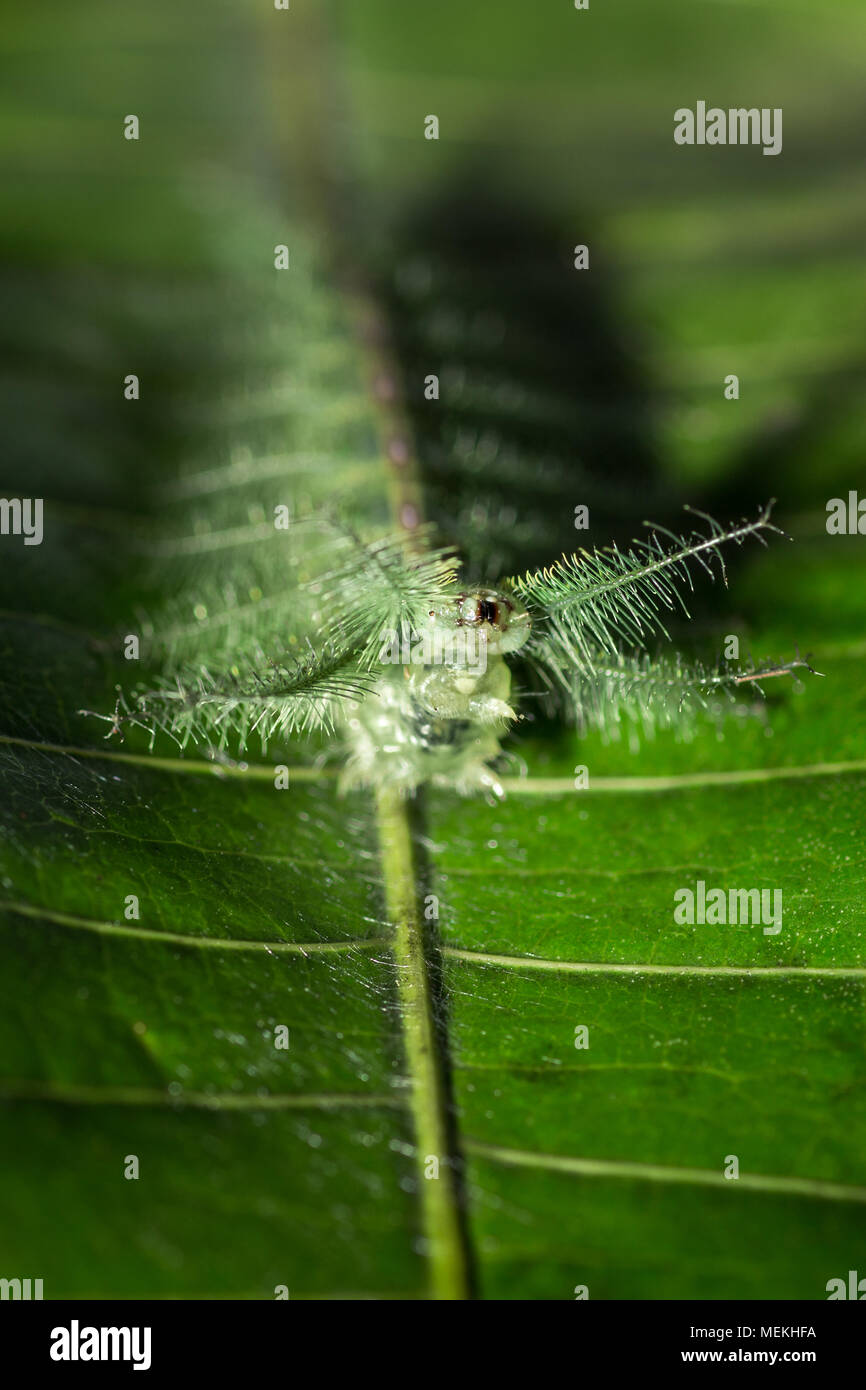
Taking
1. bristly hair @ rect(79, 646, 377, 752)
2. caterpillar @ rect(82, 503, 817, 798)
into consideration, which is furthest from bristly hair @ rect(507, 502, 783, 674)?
bristly hair @ rect(79, 646, 377, 752)

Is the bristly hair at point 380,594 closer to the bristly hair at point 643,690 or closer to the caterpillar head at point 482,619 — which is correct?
the caterpillar head at point 482,619

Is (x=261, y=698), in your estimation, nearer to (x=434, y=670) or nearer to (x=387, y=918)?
(x=434, y=670)

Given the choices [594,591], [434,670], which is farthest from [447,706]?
[594,591]

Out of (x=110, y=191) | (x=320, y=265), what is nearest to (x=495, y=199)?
(x=320, y=265)

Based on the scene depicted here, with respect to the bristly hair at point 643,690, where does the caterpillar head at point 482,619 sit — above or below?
above

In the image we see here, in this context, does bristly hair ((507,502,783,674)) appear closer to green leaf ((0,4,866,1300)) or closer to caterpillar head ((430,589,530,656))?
Answer: caterpillar head ((430,589,530,656))

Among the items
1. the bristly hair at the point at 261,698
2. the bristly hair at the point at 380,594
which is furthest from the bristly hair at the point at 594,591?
the bristly hair at the point at 261,698

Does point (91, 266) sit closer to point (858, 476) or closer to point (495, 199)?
point (495, 199)
